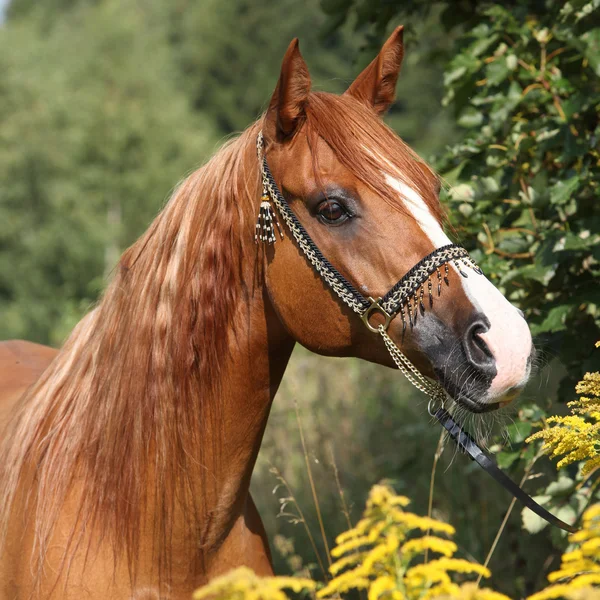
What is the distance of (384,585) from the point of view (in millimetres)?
1354

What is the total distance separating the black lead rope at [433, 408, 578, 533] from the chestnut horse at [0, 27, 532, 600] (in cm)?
20

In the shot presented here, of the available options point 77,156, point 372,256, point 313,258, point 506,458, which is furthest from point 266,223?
point 77,156

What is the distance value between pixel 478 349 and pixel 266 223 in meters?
0.68

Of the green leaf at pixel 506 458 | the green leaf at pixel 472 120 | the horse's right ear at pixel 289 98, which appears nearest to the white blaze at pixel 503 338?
the horse's right ear at pixel 289 98

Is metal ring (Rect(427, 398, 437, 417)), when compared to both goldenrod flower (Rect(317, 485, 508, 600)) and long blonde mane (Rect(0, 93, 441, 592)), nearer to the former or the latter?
long blonde mane (Rect(0, 93, 441, 592))

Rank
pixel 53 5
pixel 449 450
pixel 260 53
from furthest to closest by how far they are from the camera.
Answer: pixel 53 5 → pixel 260 53 → pixel 449 450

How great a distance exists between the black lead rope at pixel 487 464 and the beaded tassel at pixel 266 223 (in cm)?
68

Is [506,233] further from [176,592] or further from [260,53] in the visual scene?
[260,53]

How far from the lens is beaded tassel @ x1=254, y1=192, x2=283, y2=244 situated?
2166 mm

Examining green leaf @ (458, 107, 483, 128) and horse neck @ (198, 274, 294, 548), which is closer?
horse neck @ (198, 274, 294, 548)

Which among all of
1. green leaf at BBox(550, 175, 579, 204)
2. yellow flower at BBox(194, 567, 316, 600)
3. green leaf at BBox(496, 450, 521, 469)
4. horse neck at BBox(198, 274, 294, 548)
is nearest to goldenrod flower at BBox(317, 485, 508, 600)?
yellow flower at BBox(194, 567, 316, 600)

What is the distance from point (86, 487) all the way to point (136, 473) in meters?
0.15

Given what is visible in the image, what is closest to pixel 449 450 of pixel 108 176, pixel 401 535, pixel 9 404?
pixel 9 404

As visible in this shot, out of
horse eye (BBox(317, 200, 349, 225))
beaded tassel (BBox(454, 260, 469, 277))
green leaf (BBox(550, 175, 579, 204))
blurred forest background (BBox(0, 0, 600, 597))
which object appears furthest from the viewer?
blurred forest background (BBox(0, 0, 600, 597))
